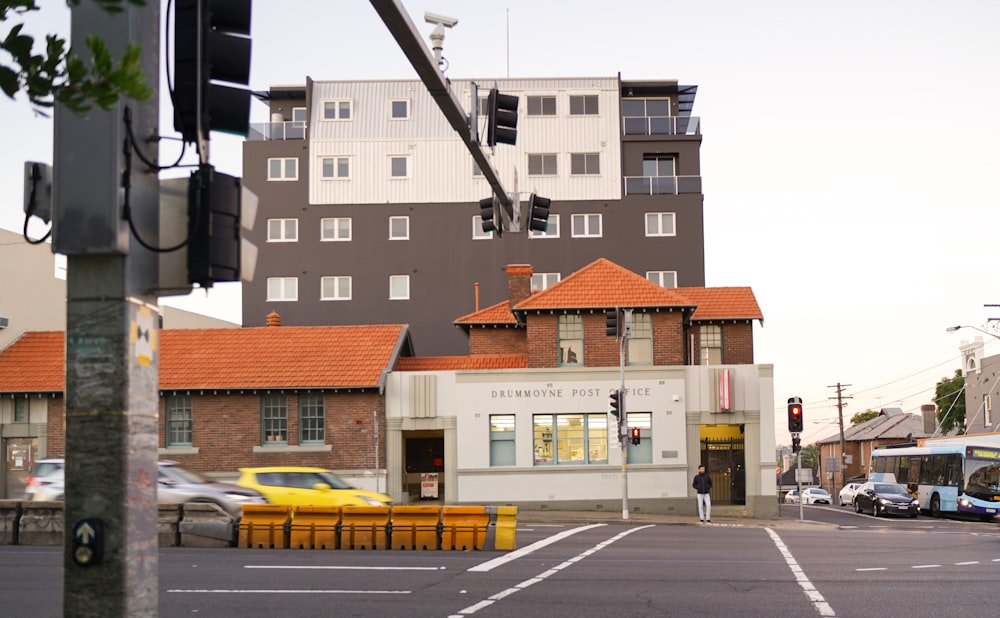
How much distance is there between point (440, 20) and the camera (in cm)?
1254

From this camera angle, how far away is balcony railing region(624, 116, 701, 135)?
6062 cm

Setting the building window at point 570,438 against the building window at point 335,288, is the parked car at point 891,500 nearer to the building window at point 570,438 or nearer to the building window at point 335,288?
the building window at point 570,438

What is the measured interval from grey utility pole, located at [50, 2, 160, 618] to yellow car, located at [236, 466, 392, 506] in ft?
67.5

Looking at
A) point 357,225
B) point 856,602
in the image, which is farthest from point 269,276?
point 856,602

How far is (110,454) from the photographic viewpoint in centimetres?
568

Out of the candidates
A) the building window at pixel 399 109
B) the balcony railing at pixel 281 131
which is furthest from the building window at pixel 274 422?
the building window at pixel 399 109

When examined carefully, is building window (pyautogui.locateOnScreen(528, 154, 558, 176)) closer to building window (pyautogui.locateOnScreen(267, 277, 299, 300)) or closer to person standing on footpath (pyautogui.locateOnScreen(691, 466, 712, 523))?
building window (pyautogui.locateOnScreen(267, 277, 299, 300))

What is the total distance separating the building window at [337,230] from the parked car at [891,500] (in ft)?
93.8

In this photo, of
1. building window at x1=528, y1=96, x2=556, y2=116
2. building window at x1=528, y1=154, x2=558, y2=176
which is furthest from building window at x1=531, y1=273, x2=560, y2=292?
building window at x1=528, y1=96, x2=556, y2=116

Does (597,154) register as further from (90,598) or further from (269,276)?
(90,598)

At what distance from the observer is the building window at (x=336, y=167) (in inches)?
2360

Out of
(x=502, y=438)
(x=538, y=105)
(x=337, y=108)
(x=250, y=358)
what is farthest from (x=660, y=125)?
(x=250, y=358)

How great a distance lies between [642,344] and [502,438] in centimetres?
584

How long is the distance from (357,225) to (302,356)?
1979cm
